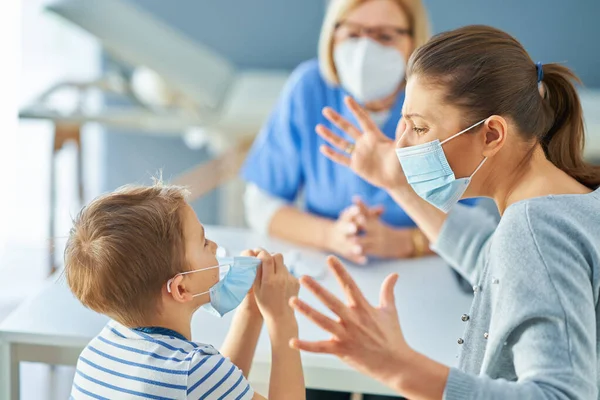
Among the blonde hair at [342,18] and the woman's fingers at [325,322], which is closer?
the woman's fingers at [325,322]

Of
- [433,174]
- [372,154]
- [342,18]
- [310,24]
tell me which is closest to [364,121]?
[372,154]

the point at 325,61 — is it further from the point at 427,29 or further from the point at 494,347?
the point at 494,347

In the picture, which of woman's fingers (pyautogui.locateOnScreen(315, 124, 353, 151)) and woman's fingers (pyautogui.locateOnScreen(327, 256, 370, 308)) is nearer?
woman's fingers (pyautogui.locateOnScreen(327, 256, 370, 308))

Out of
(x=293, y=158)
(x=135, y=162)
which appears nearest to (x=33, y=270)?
(x=135, y=162)

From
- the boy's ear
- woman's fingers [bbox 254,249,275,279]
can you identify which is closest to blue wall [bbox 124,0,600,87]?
woman's fingers [bbox 254,249,275,279]

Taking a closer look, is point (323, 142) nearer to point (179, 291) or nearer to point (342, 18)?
point (342, 18)

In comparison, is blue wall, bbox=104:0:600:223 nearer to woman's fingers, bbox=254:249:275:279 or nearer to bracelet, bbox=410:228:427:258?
bracelet, bbox=410:228:427:258

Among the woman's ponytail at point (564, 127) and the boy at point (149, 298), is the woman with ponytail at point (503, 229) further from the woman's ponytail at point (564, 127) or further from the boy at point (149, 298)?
the boy at point (149, 298)

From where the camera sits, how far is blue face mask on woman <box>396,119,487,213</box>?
111cm

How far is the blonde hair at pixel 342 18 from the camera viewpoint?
5.93 ft

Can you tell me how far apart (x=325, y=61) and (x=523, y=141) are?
884 mm

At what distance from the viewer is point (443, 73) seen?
3.47 feet

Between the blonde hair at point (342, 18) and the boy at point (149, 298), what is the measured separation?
80 cm

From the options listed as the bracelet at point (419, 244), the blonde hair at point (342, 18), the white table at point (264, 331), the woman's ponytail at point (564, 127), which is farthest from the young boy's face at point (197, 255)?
the blonde hair at point (342, 18)
